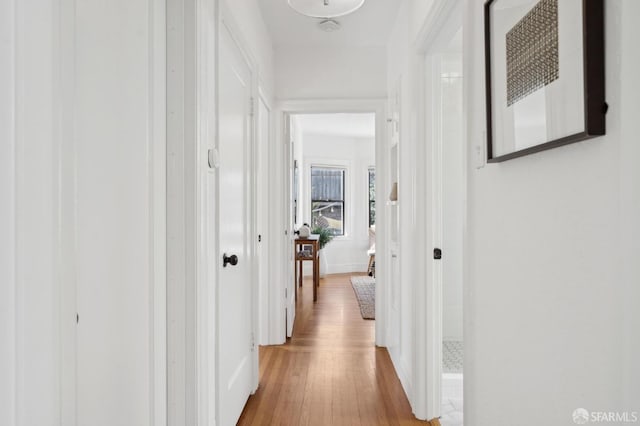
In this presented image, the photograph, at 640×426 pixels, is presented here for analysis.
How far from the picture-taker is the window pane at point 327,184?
7.28 meters

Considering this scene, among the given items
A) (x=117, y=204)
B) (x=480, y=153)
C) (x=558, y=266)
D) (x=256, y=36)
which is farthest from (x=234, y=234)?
(x=558, y=266)

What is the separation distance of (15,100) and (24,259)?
0.26 meters

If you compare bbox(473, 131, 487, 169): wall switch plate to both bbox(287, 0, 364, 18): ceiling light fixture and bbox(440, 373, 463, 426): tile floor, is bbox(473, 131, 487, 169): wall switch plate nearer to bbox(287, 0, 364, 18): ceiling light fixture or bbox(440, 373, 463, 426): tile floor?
bbox(287, 0, 364, 18): ceiling light fixture

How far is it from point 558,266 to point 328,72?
→ 114 inches

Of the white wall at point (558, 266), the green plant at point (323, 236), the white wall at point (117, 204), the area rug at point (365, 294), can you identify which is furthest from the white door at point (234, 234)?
the green plant at point (323, 236)

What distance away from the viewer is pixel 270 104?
3168 millimetres

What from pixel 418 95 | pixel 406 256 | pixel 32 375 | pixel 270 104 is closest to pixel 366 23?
pixel 270 104

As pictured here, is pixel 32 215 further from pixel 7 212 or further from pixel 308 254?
pixel 308 254

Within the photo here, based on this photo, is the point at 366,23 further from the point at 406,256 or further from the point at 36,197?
the point at 36,197

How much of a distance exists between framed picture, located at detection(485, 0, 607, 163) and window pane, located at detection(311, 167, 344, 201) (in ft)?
20.3

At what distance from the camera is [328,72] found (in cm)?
335

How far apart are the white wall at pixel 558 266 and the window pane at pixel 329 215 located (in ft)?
19.7

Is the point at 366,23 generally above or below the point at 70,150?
above

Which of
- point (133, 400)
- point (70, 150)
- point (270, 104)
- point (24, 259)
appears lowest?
point (133, 400)
